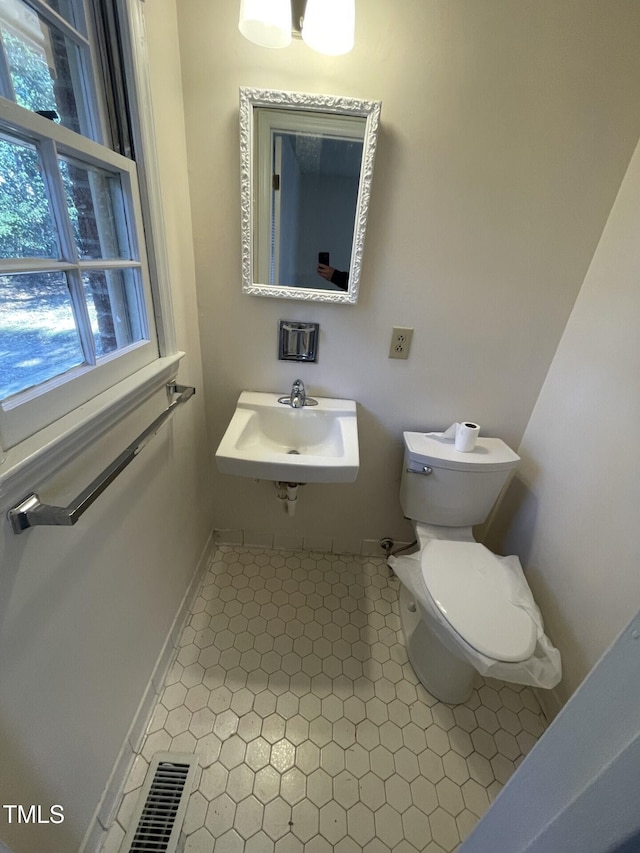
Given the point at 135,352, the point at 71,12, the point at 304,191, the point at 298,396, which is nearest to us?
the point at 71,12

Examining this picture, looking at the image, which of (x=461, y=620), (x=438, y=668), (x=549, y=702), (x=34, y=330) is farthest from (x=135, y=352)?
(x=549, y=702)

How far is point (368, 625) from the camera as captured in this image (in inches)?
59.5

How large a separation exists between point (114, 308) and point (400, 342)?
0.94m

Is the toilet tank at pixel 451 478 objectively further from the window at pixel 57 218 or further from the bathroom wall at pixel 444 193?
the window at pixel 57 218

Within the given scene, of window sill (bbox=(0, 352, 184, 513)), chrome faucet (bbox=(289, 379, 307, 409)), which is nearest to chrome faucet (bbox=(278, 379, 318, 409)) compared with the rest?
chrome faucet (bbox=(289, 379, 307, 409))

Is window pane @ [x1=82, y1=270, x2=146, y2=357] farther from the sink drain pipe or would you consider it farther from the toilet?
the toilet

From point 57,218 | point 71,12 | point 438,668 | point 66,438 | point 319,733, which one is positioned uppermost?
point 71,12

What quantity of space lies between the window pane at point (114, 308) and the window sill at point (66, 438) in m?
0.10

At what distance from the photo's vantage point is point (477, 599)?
110 cm

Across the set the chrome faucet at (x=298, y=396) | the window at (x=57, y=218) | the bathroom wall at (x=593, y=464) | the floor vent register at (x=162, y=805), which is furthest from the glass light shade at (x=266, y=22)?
Answer: the floor vent register at (x=162, y=805)

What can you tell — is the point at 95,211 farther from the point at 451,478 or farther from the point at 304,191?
the point at 451,478

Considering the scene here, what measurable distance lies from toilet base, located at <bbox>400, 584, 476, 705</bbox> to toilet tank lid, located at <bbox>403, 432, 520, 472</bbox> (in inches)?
24.0

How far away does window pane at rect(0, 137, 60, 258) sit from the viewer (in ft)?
1.86

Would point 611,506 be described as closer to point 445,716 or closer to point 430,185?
point 445,716
